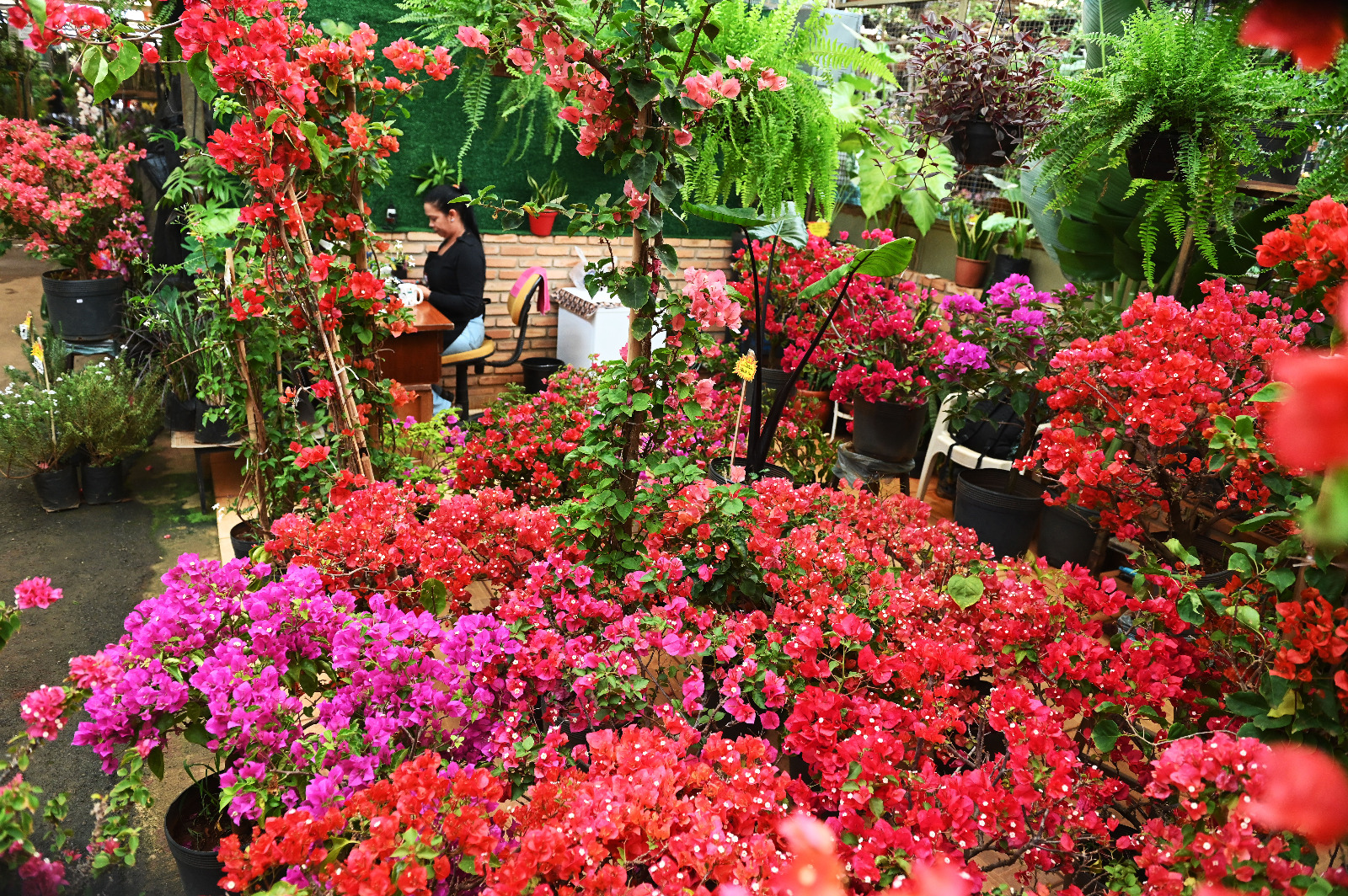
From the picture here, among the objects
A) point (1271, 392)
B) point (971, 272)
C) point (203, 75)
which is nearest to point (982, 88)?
point (1271, 392)

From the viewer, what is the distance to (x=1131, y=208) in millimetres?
3240

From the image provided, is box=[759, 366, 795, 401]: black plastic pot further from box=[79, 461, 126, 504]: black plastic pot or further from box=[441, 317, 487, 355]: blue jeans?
box=[79, 461, 126, 504]: black plastic pot

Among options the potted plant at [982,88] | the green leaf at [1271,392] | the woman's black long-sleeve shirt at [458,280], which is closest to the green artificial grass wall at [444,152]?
the woman's black long-sleeve shirt at [458,280]

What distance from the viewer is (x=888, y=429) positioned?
3428 millimetres

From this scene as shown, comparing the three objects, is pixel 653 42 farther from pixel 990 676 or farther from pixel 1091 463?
pixel 990 676

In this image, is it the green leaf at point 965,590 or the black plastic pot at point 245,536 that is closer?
the green leaf at point 965,590

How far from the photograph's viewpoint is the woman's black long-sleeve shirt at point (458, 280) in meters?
4.45

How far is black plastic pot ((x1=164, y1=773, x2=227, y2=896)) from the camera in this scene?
1.53m

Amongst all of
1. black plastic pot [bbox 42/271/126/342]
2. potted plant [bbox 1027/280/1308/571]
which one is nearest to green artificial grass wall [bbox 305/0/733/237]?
black plastic pot [bbox 42/271/126/342]

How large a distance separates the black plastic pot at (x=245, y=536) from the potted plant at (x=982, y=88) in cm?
283

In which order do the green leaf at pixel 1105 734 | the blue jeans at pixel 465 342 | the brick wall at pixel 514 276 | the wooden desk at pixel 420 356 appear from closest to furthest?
1. the green leaf at pixel 1105 734
2. the wooden desk at pixel 420 356
3. the blue jeans at pixel 465 342
4. the brick wall at pixel 514 276

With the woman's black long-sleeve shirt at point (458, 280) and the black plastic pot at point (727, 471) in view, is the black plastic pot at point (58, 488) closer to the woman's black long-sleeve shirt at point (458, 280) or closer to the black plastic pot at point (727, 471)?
the woman's black long-sleeve shirt at point (458, 280)

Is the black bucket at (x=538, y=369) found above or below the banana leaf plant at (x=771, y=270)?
below

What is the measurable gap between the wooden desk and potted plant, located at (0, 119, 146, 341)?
1965 millimetres
